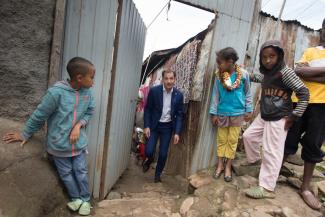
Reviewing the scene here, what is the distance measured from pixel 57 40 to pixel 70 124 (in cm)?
85

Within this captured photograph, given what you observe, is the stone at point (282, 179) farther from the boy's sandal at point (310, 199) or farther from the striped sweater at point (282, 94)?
the striped sweater at point (282, 94)

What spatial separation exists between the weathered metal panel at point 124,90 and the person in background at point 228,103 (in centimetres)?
122

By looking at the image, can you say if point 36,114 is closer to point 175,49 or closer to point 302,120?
point 302,120

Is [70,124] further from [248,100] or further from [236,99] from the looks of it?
[248,100]

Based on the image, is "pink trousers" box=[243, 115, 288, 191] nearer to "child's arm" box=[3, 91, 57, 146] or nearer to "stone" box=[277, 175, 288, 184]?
"stone" box=[277, 175, 288, 184]

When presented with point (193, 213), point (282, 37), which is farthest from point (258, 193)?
point (282, 37)

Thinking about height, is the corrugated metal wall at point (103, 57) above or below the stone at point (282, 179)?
above

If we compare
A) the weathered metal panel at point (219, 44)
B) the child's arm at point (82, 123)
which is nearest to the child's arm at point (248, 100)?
the weathered metal panel at point (219, 44)

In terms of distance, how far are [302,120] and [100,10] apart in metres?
2.67

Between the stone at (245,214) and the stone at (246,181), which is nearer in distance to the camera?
the stone at (245,214)

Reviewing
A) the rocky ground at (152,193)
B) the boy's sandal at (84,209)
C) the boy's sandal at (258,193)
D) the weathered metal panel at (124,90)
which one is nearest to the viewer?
the rocky ground at (152,193)

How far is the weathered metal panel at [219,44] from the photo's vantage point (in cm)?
393

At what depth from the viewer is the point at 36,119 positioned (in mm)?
2590

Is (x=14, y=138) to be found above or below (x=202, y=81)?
below
